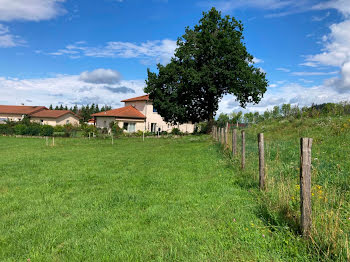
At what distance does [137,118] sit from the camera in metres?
46.0

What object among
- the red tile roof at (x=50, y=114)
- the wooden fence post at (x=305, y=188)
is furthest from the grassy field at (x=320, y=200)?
the red tile roof at (x=50, y=114)

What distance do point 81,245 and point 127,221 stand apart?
1.00 meters

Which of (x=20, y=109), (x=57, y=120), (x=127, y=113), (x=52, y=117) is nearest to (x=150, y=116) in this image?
(x=127, y=113)

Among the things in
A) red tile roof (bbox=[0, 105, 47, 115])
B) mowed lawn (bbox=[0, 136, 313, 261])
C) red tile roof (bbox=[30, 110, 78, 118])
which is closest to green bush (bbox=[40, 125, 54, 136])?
red tile roof (bbox=[30, 110, 78, 118])

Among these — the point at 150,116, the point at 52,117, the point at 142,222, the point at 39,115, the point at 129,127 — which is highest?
the point at 39,115

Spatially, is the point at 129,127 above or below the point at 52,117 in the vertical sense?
below

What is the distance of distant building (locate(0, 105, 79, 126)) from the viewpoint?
193 feet

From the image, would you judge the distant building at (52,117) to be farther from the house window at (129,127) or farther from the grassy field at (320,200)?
the grassy field at (320,200)

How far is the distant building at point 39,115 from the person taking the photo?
193 ft

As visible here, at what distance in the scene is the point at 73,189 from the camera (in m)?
7.64

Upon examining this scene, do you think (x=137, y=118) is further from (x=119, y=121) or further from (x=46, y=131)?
(x=46, y=131)

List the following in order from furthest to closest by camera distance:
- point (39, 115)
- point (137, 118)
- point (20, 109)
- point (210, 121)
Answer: point (20, 109) < point (39, 115) < point (137, 118) < point (210, 121)

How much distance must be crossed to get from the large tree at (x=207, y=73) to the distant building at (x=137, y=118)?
512 inches

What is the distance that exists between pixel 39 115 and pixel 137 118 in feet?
91.0
